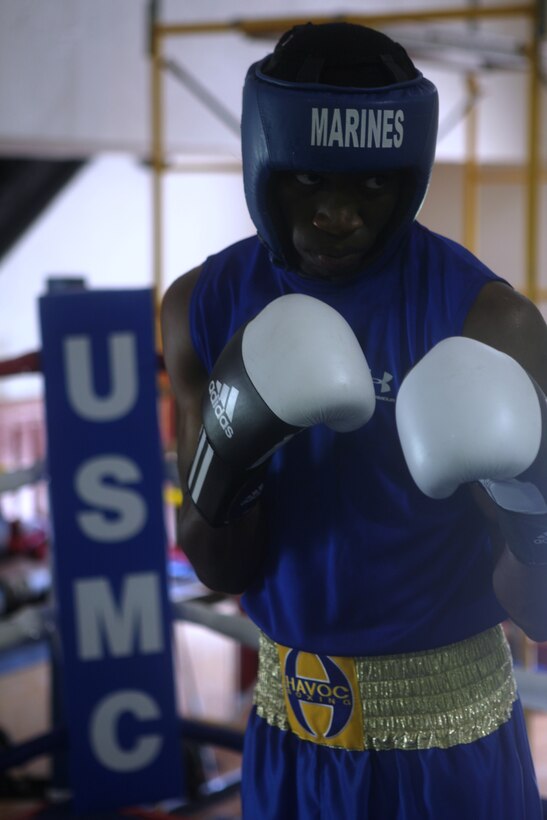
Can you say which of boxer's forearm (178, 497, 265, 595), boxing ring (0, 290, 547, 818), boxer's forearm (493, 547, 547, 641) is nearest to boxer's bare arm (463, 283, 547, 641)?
boxer's forearm (493, 547, 547, 641)

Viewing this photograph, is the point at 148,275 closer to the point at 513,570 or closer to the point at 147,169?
the point at 147,169

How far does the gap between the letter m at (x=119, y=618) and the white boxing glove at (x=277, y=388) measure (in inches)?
35.1

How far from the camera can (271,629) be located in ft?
3.06

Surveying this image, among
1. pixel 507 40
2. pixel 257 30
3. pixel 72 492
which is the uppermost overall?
pixel 507 40

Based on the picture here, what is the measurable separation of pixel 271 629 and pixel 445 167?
5217mm

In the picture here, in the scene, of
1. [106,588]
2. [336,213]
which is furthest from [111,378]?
[336,213]

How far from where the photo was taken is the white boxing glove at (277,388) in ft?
2.48

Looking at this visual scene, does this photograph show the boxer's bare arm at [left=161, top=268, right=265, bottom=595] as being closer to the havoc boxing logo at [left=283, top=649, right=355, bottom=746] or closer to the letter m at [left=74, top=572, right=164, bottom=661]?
the havoc boxing logo at [left=283, top=649, right=355, bottom=746]

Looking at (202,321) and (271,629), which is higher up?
(202,321)

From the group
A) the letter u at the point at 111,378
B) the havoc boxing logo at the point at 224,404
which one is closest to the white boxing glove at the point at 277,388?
the havoc boxing logo at the point at 224,404

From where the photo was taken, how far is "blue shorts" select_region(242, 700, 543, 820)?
0.87 metres

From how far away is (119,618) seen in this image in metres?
1.68

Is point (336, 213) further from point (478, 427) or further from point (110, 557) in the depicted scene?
point (110, 557)

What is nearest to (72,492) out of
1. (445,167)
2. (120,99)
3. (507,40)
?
(120,99)
